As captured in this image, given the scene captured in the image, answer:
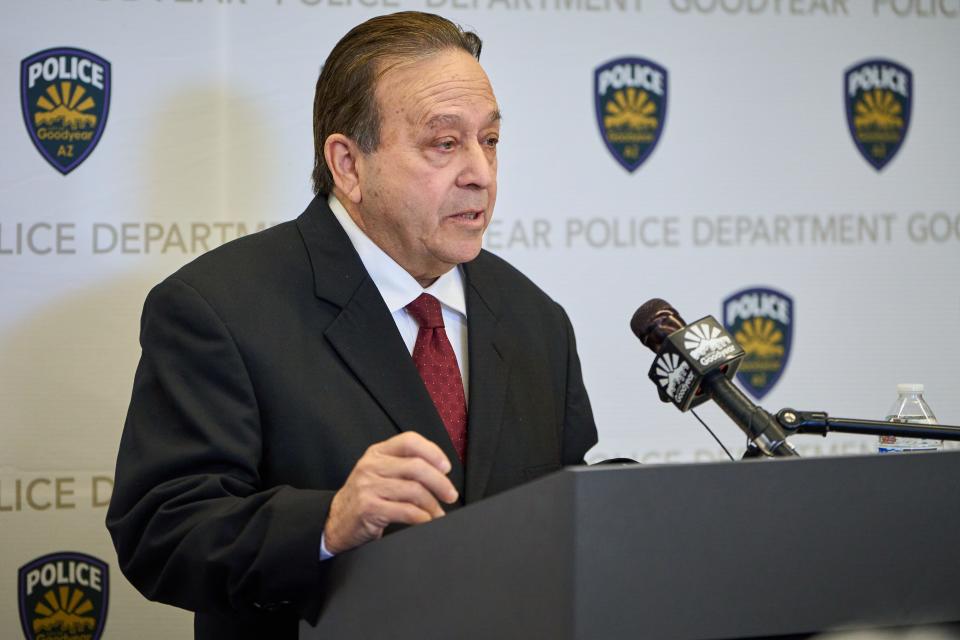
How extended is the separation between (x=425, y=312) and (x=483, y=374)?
0.49 feet

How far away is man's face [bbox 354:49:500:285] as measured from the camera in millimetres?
1836

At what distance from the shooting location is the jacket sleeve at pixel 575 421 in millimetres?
2092

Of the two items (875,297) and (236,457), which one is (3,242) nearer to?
(236,457)

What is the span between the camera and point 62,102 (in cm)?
237

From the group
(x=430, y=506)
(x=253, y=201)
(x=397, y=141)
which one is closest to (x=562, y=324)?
(x=397, y=141)

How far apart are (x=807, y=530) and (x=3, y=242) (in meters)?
1.93

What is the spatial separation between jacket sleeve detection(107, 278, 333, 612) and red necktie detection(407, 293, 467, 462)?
0.30 m

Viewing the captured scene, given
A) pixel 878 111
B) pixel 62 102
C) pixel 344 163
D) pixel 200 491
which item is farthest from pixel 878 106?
pixel 200 491

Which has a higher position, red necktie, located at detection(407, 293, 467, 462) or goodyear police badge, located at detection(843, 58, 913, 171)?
goodyear police badge, located at detection(843, 58, 913, 171)

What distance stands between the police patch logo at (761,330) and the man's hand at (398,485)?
5.42 ft

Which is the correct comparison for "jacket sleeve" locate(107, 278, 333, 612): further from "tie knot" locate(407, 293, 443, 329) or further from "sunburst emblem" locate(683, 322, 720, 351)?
"sunburst emblem" locate(683, 322, 720, 351)

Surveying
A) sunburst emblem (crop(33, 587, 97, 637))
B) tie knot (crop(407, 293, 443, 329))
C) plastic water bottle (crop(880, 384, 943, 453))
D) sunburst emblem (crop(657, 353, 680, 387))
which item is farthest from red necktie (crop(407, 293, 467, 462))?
sunburst emblem (crop(33, 587, 97, 637))

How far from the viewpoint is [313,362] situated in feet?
5.65

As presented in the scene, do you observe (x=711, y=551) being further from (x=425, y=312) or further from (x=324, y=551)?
(x=425, y=312)
